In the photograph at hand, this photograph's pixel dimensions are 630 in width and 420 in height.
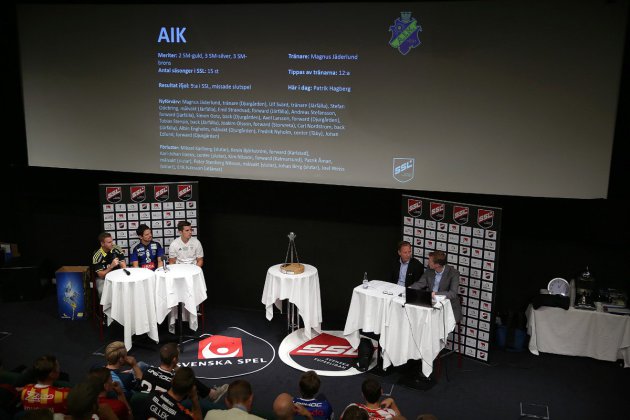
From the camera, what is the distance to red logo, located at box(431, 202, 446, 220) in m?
6.63

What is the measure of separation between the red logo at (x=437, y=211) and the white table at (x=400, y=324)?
0.92 meters

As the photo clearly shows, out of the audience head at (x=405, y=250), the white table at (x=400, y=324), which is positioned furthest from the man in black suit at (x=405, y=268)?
the white table at (x=400, y=324)

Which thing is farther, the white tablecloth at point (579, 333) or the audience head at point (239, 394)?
the white tablecloth at point (579, 333)

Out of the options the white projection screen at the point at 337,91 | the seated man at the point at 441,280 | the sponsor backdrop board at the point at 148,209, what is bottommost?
the seated man at the point at 441,280

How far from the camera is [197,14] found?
7.18 metres

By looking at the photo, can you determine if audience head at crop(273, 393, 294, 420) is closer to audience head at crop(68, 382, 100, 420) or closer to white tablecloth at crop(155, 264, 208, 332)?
audience head at crop(68, 382, 100, 420)

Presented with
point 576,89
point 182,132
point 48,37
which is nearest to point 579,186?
point 576,89

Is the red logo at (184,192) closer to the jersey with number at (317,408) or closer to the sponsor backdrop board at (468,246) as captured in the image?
the sponsor backdrop board at (468,246)

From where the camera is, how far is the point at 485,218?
6312 mm

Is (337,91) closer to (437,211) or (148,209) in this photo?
(437,211)

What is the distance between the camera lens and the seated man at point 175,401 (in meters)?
3.75

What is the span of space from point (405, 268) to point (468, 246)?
0.72 m

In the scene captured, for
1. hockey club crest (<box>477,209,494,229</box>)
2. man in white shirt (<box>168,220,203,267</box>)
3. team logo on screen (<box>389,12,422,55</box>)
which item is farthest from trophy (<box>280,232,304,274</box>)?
team logo on screen (<box>389,12,422,55</box>)

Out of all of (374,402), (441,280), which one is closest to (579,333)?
(441,280)
